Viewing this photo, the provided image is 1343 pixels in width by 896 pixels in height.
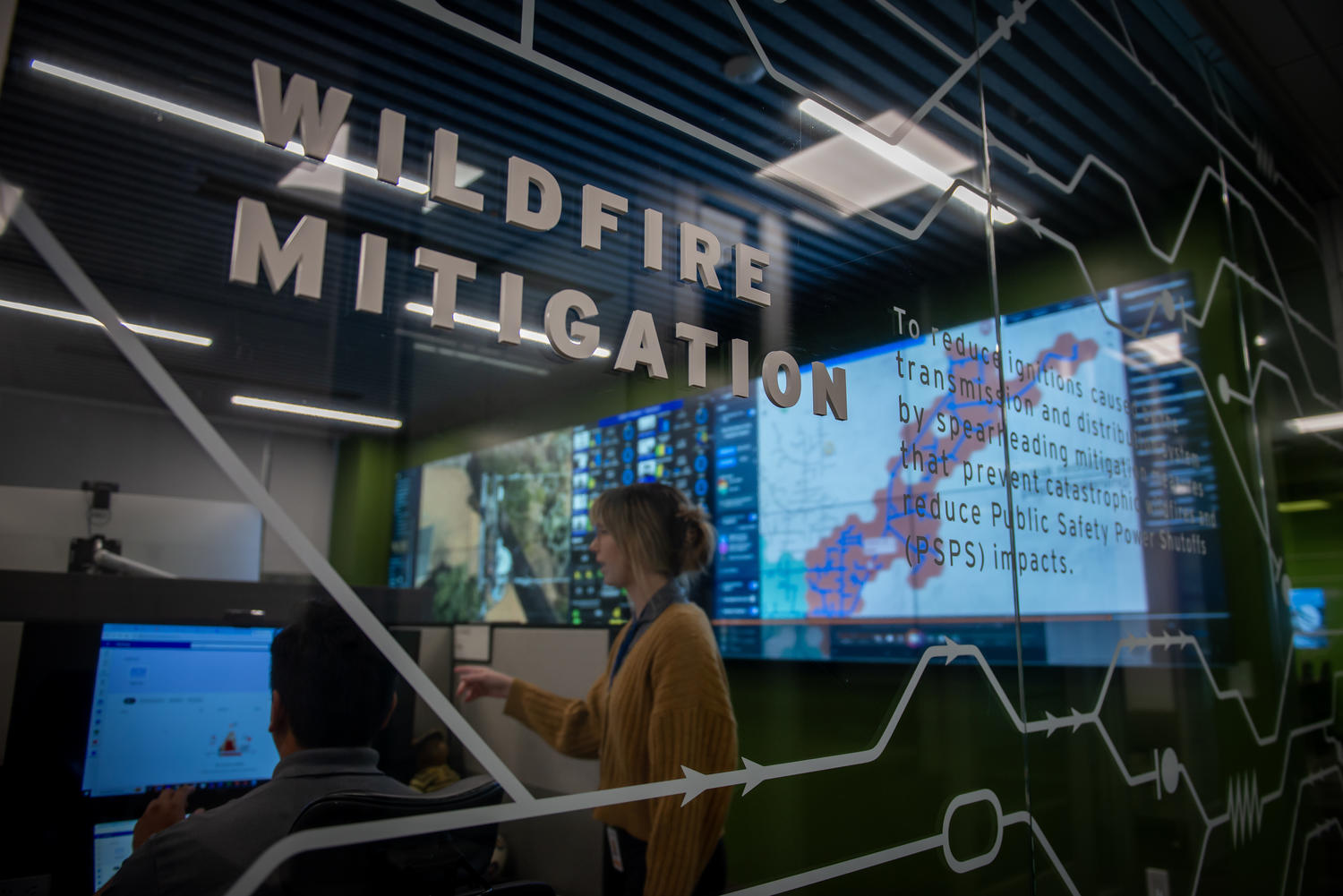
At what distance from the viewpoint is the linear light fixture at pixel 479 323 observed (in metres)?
0.86

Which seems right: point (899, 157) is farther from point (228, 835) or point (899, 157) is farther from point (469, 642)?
point (228, 835)

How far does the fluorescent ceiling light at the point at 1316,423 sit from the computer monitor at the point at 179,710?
334 cm

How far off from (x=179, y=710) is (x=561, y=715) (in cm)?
36

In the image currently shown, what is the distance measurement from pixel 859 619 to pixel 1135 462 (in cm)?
115

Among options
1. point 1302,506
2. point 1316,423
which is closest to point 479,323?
point 1302,506

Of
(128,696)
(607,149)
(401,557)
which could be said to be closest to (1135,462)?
(607,149)

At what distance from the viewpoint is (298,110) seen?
2.62 ft

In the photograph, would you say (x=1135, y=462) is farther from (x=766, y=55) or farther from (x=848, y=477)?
(x=766, y=55)

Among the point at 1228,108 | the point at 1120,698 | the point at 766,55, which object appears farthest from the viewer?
the point at 1228,108

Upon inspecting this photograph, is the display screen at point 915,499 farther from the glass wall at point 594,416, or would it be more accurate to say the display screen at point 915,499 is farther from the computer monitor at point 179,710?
the computer monitor at point 179,710

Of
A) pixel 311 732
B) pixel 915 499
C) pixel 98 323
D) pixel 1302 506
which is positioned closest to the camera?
pixel 98 323

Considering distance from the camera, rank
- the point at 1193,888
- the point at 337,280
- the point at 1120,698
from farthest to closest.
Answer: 1. the point at 1193,888
2. the point at 1120,698
3. the point at 337,280

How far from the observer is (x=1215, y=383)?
2590mm

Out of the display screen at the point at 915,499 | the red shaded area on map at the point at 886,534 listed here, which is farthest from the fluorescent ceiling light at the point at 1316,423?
the red shaded area on map at the point at 886,534
